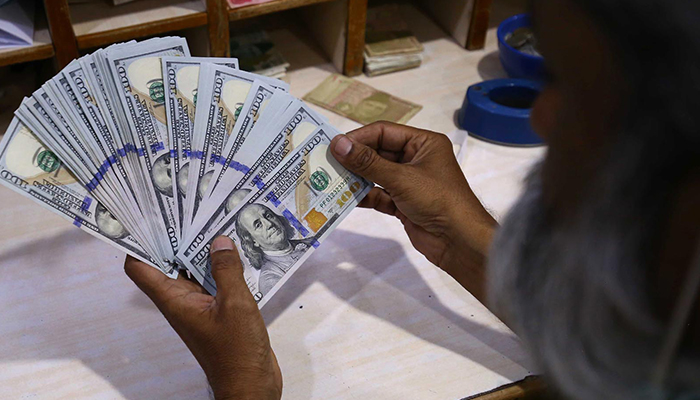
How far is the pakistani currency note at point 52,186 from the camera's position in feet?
3.80

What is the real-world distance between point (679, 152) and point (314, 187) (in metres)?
0.83

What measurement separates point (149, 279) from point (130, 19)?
27.9 inches

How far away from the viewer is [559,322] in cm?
66

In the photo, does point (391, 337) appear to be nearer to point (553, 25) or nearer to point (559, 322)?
point (559, 322)

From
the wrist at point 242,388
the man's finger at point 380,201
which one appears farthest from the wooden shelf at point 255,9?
the wrist at point 242,388

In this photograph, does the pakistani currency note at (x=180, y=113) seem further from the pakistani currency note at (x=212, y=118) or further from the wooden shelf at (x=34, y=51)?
the wooden shelf at (x=34, y=51)

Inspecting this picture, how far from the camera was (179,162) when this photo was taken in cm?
122

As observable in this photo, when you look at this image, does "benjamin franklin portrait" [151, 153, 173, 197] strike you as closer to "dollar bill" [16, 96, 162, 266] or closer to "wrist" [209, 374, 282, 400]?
"dollar bill" [16, 96, 162, 266]

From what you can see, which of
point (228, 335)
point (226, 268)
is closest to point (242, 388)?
point (228, 335)

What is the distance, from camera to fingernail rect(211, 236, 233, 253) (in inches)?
44.8

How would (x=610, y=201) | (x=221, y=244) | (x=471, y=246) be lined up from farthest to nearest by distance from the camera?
(x=471, y=246) < (x=221, y=244) < (x=610, y=201)

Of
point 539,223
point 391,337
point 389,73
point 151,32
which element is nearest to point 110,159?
point 151,32

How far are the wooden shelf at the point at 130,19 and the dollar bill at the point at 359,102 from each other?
1.21 ft

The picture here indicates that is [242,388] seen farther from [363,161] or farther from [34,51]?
[34,51]
